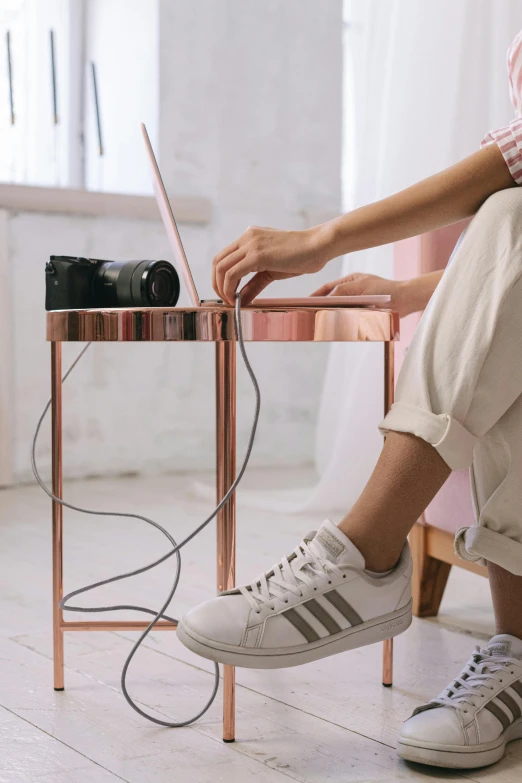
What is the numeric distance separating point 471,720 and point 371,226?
0.45 m

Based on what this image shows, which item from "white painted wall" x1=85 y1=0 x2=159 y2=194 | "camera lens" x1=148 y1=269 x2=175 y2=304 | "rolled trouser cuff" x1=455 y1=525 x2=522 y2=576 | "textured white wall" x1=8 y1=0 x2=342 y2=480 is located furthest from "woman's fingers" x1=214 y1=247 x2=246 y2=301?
"white painted wall" x1=85 y1=0 x2=159 y2=194

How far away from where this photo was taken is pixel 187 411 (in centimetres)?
281

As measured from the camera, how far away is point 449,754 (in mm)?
806

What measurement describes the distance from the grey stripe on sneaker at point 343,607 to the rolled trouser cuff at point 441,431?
148 mm

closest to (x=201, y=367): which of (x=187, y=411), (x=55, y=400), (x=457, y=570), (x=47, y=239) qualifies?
(x=187, y=411)

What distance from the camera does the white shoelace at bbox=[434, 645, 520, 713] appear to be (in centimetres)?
84

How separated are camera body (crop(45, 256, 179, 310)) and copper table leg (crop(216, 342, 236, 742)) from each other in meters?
0.10

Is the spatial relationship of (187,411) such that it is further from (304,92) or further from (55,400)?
(55,400)

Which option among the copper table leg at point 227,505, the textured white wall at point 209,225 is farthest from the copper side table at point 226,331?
the textured white wall at point 209,225

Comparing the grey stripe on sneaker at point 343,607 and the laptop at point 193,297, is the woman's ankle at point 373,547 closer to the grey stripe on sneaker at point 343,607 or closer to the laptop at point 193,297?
the grey stripe on sneaker at point 343,607

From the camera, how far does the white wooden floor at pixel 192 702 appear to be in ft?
2.68

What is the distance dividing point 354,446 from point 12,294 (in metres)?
1.04

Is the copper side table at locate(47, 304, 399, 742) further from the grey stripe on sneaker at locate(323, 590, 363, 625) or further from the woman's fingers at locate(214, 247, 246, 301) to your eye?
the grey stripe on sneaker at locate(323, 590, 363, 625)

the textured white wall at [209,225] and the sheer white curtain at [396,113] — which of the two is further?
the textured white wall at [209,225]
